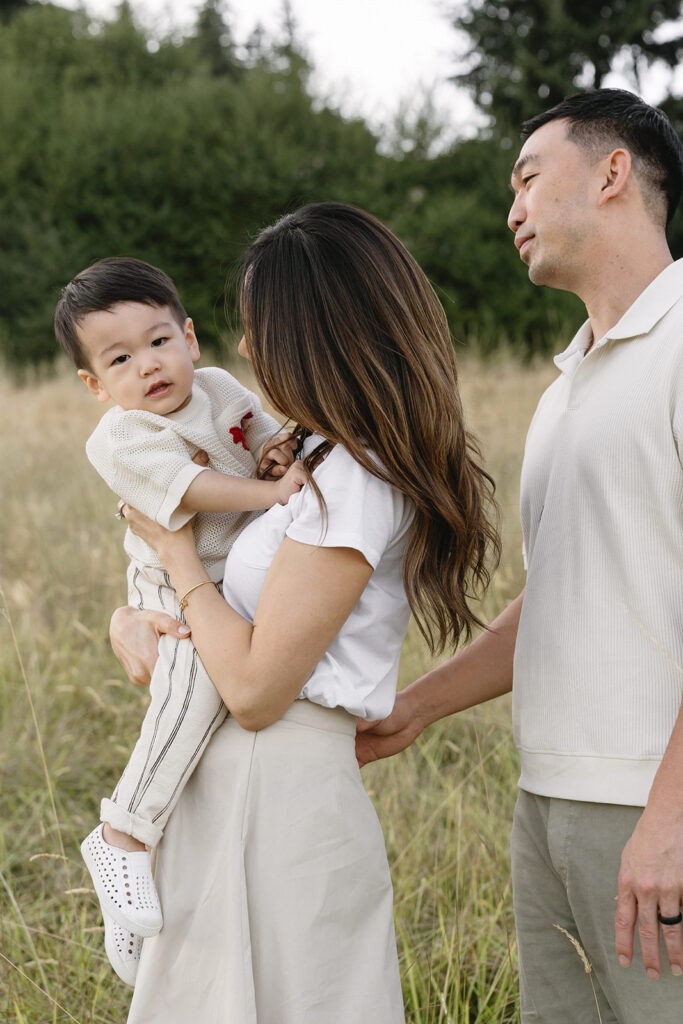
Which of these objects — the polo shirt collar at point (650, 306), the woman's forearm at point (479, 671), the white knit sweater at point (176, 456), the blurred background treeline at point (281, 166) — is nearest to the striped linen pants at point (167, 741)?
the white knit sweater at point (176, 456)

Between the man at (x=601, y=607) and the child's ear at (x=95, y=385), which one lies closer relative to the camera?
the man at (x=601, y=607)

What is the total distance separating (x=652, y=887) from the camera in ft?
4.87

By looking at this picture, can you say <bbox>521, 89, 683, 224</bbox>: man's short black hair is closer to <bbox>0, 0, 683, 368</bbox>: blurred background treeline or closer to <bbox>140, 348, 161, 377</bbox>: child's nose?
<bbox>140, 348, 161, 377</bbox>: child's nose

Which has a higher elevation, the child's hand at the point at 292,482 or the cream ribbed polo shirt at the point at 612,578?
the child's hand at the point at 292,482

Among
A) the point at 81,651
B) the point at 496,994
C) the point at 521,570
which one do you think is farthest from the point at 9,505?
the point at 496,994

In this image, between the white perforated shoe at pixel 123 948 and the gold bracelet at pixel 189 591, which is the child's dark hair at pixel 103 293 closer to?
the gold bracelet at pixel 189 591

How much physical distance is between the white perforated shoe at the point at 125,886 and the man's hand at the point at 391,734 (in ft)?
1.70

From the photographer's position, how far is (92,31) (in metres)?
20.5

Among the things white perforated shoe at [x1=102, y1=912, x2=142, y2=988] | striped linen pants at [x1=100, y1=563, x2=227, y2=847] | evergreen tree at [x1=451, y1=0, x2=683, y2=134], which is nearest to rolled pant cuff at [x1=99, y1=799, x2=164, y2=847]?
striped linen pants at [x1=100, y1=563, x2=227, y2=847]

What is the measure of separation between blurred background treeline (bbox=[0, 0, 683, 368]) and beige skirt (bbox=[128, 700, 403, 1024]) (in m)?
12.6

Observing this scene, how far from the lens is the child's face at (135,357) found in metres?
2.04

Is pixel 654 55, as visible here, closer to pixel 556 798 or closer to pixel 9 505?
pixel 9 505

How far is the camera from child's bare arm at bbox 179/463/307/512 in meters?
1.83

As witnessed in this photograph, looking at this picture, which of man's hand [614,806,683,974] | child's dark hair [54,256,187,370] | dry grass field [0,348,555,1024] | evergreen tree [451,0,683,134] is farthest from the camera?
evergreen tree [451,0,683,134]
